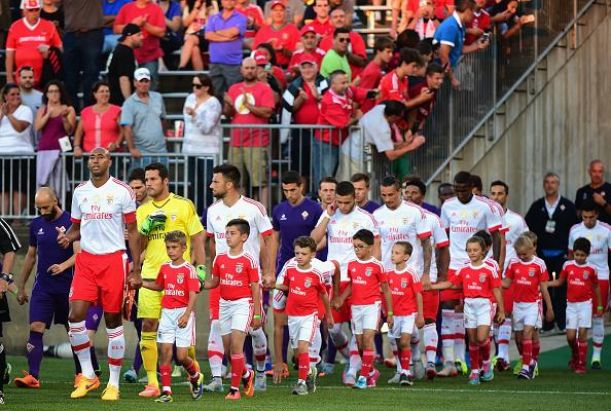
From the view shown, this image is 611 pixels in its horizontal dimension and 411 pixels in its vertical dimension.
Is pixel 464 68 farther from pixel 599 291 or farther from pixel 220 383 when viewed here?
pixel 220 383

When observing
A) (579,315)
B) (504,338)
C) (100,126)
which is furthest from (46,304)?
(579,315)

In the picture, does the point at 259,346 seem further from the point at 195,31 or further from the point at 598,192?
the point at 195,31

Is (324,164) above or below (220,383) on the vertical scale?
above

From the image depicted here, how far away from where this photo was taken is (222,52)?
23.2 meters

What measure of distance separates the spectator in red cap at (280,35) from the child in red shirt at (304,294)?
23.8ft

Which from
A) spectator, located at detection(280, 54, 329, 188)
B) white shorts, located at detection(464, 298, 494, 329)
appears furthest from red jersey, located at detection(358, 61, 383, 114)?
white shorts, located at detection(464, 298, 494, 329)

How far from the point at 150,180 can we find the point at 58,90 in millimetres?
6020

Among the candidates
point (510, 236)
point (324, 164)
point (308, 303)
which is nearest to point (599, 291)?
point (510, 236)

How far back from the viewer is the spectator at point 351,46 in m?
22.8

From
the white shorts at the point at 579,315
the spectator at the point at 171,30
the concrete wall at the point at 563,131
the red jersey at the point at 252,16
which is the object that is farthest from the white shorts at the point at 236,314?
the spectator at the point at 171,30

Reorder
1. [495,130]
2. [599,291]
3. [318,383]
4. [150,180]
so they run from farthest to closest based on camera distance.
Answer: [495,130] < [599,291] < [318,383] < [150,180]

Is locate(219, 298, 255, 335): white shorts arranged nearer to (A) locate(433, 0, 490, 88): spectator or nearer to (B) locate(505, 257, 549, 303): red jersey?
(B) locate(505, 257, 549, 303): red jersey

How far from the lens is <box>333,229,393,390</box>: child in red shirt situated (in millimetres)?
17250

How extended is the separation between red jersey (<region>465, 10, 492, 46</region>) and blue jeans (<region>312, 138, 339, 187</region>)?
3.51 meters
